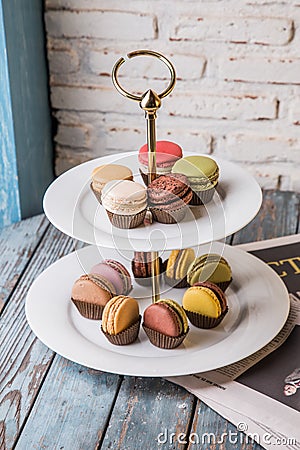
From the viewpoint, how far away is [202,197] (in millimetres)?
1018

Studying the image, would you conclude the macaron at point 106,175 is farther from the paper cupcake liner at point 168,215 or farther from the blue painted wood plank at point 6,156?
the blue painted wood plank at point 6,156

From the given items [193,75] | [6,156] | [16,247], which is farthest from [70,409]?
[193,75]

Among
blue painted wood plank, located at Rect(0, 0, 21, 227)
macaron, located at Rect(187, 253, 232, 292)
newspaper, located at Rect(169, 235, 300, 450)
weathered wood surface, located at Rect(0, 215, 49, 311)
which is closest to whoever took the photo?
newspaper, located at Rect(169, 235, 300, 450)

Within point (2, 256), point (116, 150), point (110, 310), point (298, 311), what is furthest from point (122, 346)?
point (116, 150)

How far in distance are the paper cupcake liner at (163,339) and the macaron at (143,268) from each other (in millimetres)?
124

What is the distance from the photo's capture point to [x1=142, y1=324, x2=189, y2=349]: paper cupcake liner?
1.02 metres

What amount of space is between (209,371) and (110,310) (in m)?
0.16

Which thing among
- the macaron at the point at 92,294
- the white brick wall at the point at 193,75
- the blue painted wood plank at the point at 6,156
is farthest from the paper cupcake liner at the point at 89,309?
the white brick wall at the point at 193,75

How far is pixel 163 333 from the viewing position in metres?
1.02

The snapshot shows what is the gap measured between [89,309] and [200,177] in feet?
0.86

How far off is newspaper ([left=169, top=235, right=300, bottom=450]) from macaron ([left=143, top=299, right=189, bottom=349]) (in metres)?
0.06

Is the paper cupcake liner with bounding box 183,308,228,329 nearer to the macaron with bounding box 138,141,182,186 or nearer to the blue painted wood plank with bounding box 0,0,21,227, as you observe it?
the macaron with bounding box 138,141,182,186

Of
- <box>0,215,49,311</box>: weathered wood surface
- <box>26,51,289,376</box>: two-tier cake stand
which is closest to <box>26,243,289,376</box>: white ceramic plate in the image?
<box>26,51,289,376</box>: two-tier cake stand

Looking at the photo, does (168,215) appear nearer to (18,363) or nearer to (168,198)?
(168,198)
